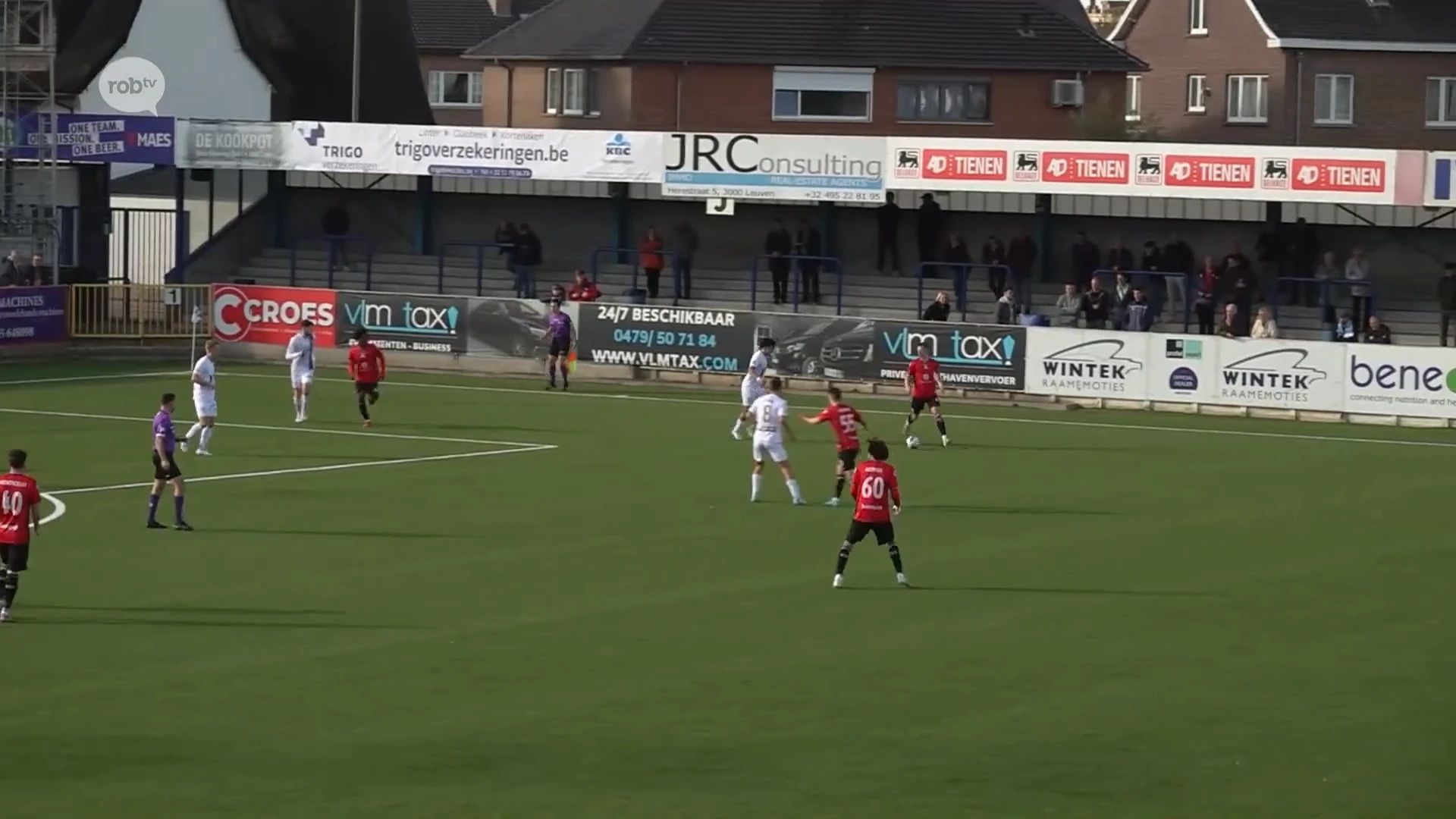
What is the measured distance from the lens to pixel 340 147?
57938 millimetres

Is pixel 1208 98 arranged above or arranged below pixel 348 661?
above

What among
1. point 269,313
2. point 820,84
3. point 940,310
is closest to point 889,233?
point 940,310

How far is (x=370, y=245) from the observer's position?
5903 cm

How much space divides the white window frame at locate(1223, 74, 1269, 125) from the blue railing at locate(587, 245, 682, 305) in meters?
28.9

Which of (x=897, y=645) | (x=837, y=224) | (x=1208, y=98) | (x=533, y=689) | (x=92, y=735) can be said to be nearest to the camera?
(x=92, y=735)

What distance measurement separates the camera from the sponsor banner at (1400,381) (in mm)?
43438

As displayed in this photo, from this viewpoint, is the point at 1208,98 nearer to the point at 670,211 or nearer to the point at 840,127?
the point at 840,127

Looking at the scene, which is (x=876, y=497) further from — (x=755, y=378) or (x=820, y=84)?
(x=820, y=84)

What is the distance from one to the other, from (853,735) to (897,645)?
12.4 feet

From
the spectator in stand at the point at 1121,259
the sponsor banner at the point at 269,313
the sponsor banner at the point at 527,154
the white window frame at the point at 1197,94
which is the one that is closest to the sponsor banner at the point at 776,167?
the sponsor banner at the point at 527,154

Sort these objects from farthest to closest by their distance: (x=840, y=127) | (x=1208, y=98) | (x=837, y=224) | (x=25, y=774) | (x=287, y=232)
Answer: (x=1208, y=98), (x=840, y=127), (x=287, y=232), (x=837, y=224), (x=25, y=774)

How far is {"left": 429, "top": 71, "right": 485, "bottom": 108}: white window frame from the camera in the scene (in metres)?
94.4

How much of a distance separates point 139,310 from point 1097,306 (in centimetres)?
2385

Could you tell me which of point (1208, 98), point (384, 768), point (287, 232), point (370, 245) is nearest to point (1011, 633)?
point (384, 768)
